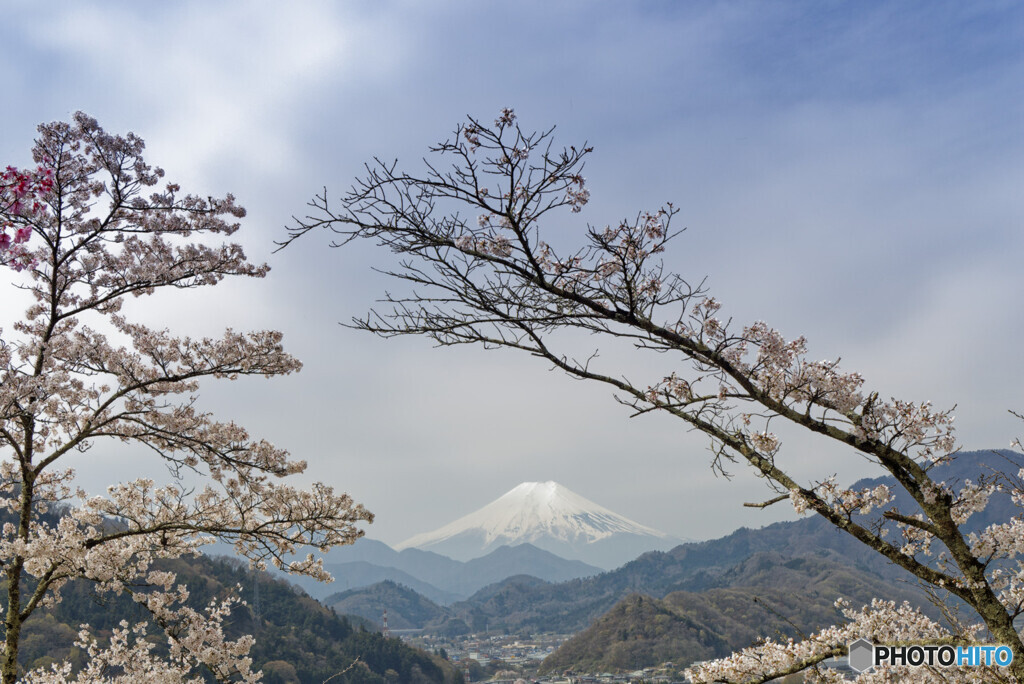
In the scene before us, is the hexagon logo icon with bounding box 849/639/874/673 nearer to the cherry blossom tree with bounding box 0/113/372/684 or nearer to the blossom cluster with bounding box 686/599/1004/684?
the blossom cluster with bounding box 686/599/1004/684

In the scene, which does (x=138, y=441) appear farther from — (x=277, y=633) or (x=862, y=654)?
(x=277, y=633)

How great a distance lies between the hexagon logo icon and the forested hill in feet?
240

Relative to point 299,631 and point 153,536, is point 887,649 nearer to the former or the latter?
point 153,536

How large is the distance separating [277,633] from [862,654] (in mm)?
99991

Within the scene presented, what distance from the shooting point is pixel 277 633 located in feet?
296

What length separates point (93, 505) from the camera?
715 centimetres

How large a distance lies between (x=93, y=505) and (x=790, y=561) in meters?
207

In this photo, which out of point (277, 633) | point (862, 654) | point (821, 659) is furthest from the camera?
point (277, 633)

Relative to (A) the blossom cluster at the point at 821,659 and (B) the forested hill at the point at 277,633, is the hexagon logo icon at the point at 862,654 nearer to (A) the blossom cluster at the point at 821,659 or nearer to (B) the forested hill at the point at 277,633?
(A) the blossom cluster at the point at 821,659

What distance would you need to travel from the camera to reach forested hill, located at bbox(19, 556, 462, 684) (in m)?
70.3

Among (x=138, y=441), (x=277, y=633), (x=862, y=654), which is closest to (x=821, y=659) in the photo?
(x=862, y=654)

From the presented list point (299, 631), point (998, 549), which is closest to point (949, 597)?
point (998, 549)

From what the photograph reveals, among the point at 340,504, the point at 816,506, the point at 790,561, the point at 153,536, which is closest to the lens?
the point at 816,506

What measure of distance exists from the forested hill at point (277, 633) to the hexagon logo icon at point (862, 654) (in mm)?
73184
